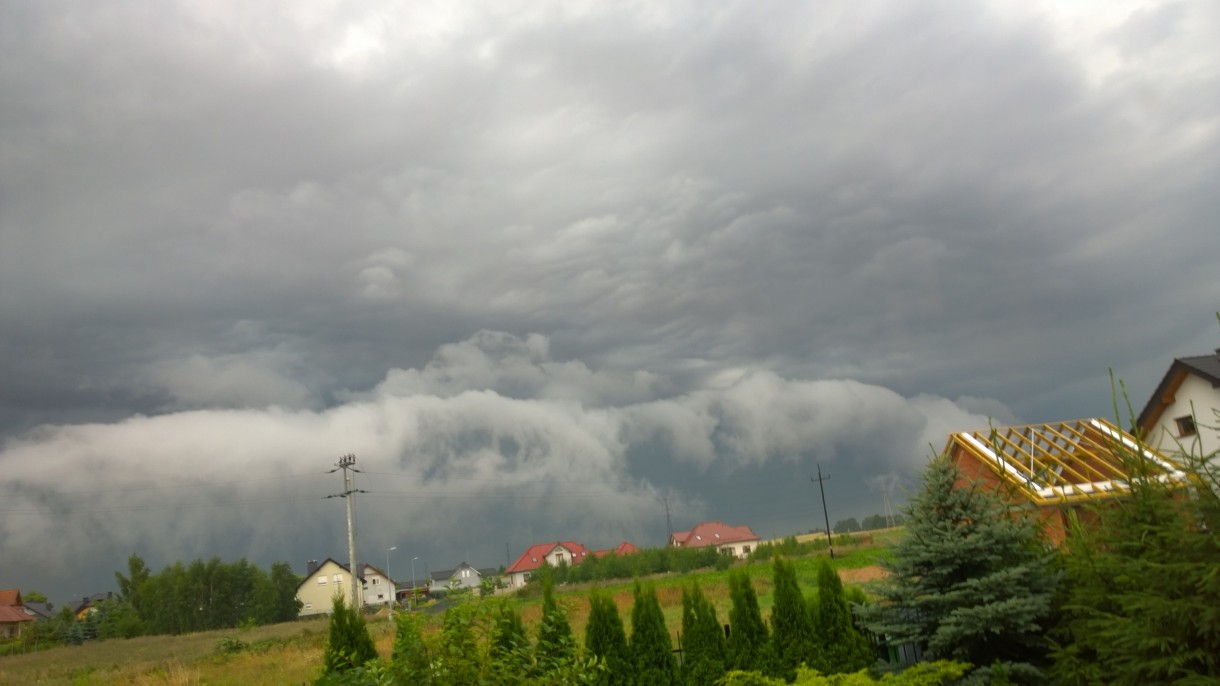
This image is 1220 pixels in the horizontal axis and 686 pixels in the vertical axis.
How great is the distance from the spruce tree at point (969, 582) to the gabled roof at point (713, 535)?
10811cm

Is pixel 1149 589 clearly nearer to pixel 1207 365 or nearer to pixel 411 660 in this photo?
pixel 411 660

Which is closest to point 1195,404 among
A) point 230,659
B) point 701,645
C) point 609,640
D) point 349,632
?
point 701,645

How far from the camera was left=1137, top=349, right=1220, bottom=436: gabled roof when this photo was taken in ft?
98.8

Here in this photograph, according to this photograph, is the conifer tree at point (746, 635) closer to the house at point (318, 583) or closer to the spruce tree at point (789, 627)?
the spruce tree at point (789, 627)

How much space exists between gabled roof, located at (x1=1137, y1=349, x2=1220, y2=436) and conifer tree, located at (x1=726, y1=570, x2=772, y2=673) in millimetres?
21644

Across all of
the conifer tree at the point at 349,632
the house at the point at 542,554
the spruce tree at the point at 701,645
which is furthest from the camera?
the house at the point at 542,554

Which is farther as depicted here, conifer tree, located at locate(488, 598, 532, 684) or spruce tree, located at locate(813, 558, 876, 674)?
spruce tree, located at locate(813, 558, 876, 674)

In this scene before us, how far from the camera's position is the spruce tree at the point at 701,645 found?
51.1 ft

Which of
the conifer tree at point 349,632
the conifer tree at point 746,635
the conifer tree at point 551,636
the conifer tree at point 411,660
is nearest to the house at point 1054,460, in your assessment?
the conifer tree at point 746,635

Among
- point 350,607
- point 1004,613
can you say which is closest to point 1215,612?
point 1004,613

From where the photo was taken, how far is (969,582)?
1170 centimetres

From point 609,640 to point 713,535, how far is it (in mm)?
108992

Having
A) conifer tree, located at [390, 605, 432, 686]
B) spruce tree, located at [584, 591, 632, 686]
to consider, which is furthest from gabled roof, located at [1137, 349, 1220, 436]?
conifer tree, located at [390, 605, 432, 686]

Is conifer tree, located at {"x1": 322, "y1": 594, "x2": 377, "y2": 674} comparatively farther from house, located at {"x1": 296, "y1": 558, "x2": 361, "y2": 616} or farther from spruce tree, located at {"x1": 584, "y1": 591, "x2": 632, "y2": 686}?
house, located at {"x1": 296, "y1": 558, "x2": 361, "y2": 616}
